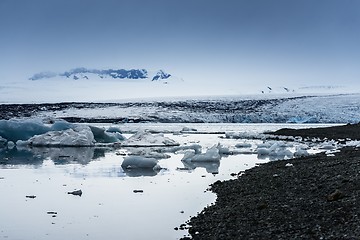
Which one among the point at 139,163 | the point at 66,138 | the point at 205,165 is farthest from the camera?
the point at 66,138

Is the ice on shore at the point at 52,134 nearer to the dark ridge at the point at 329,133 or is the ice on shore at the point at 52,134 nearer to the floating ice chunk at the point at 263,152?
the floating ice chunk at the point at 263,152

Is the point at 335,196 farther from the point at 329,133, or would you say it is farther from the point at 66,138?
the point at 329,133

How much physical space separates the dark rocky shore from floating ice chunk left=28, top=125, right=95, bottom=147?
1489 centimetres

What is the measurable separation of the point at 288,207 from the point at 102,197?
13.4 feet

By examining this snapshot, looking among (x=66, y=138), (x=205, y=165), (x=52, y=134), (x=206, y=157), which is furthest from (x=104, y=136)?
(x=205, y=165)

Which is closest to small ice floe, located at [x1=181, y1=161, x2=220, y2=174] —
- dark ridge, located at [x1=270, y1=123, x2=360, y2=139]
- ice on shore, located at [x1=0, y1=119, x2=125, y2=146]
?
ice on shore, located at [x1=0, y1=119, x2=125, y2=146]

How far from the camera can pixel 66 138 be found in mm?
25938

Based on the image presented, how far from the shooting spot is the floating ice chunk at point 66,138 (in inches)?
1023

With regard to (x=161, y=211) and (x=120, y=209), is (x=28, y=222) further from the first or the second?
(x=161, y=211)

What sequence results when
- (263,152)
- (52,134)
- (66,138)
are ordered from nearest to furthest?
(263,152) → (66,138) → (52,134)

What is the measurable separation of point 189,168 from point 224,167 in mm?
1131

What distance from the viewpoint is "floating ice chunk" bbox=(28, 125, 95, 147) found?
26.0 m

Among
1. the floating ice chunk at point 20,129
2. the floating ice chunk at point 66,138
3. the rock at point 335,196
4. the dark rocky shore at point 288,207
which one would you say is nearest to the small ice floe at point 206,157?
the dark rocky shore at point 288,207

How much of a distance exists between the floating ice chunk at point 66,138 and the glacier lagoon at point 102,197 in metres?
7.74
